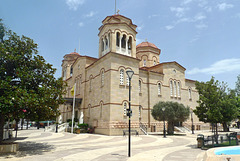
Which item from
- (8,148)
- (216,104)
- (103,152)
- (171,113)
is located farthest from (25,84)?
(171,113)

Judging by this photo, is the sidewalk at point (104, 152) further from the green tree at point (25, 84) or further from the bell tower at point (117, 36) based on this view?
the bell tower at point (117, 36)

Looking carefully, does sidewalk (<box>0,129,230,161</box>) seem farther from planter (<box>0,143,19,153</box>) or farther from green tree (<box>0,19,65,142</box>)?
green tree (<box>0,19,65,142</box>)

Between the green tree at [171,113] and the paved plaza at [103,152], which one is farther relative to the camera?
the green tree at [171,113]

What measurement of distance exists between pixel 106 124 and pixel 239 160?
17.5m

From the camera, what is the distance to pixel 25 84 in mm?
11328

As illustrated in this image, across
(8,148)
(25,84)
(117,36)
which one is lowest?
(8,148)

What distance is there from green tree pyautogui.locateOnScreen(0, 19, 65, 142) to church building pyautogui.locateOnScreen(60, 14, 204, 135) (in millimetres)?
12288

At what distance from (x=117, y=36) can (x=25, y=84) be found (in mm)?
19566

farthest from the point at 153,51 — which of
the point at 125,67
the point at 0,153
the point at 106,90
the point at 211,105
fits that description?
the point at 0,153

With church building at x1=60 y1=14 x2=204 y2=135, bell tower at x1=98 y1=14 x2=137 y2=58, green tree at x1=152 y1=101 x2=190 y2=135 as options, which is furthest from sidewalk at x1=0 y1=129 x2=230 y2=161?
bell tower at x1=98 y1=14 x2=137 y2=58

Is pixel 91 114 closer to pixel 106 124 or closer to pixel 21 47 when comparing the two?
pixel 106 124

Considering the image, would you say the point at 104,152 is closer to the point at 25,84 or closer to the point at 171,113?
the point at 25,84

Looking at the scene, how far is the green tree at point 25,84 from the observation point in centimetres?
1027

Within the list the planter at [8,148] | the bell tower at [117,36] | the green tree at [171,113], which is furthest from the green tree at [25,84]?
the green tree at [171,113]
